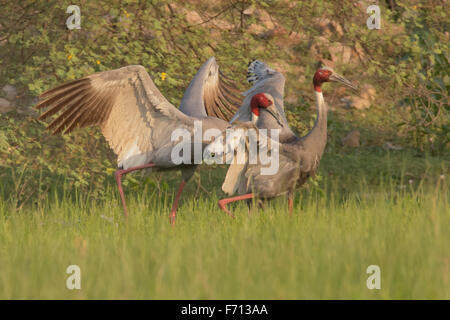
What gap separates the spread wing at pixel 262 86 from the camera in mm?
6510

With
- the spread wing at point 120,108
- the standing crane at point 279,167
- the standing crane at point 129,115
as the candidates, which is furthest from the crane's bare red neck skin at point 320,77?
the spread wing at point 120,108

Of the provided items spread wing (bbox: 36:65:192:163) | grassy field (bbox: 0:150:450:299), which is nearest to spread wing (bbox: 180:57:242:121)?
spread wing (bbox: 36:65:192:163)

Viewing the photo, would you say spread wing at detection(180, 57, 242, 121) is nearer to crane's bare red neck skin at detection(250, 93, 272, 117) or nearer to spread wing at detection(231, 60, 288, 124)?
spread wing at detection(231, 60, 288, 124)

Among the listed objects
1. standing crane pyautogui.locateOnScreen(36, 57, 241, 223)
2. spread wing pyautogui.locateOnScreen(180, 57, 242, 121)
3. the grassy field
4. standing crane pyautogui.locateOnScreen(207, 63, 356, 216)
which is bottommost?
the grassy field

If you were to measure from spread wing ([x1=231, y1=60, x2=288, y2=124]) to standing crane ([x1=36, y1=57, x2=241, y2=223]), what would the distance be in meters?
0.34

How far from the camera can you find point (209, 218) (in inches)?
227

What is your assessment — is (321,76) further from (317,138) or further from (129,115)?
(129,115)

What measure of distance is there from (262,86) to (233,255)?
131 inches

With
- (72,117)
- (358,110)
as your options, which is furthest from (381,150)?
(72,117)

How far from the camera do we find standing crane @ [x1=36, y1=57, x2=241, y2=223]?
233 inches

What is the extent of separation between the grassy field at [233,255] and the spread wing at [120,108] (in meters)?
0.83

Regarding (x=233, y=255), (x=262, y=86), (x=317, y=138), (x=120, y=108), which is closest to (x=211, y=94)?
(x=262, y=86)

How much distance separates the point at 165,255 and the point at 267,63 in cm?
432

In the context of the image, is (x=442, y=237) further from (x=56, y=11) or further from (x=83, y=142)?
(x=56, y=11)
